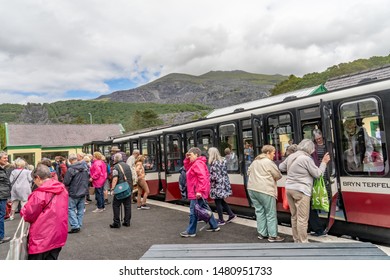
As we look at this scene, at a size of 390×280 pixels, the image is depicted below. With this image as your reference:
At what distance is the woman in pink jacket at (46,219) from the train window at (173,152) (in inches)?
253

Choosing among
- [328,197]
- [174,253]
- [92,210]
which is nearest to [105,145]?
[92,210]

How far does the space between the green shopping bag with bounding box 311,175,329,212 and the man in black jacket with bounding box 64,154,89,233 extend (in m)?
4.49

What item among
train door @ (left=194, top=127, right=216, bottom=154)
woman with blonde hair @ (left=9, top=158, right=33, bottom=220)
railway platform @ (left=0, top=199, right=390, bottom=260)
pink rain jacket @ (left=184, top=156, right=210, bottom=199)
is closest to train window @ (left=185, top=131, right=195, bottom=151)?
train door @ (left=194, top=127, right=216, bottom=154)

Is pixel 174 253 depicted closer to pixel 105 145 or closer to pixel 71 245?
pixel 71 245

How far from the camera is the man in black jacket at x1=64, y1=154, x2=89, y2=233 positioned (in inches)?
261

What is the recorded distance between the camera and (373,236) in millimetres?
5211

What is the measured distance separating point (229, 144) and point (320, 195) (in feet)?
11.0

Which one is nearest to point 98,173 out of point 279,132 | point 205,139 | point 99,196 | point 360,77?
point 99,196

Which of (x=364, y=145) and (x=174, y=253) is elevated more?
(x=364, y=145)

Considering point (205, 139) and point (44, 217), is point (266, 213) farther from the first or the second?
point (205, 139)

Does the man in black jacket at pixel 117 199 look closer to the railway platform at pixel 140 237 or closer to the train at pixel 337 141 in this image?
the railway platform at pixel 140 237

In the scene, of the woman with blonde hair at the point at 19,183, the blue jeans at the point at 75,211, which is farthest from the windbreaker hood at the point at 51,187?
the woman with blonde hair at the point at 19,183

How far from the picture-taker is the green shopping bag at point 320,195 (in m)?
4.95
